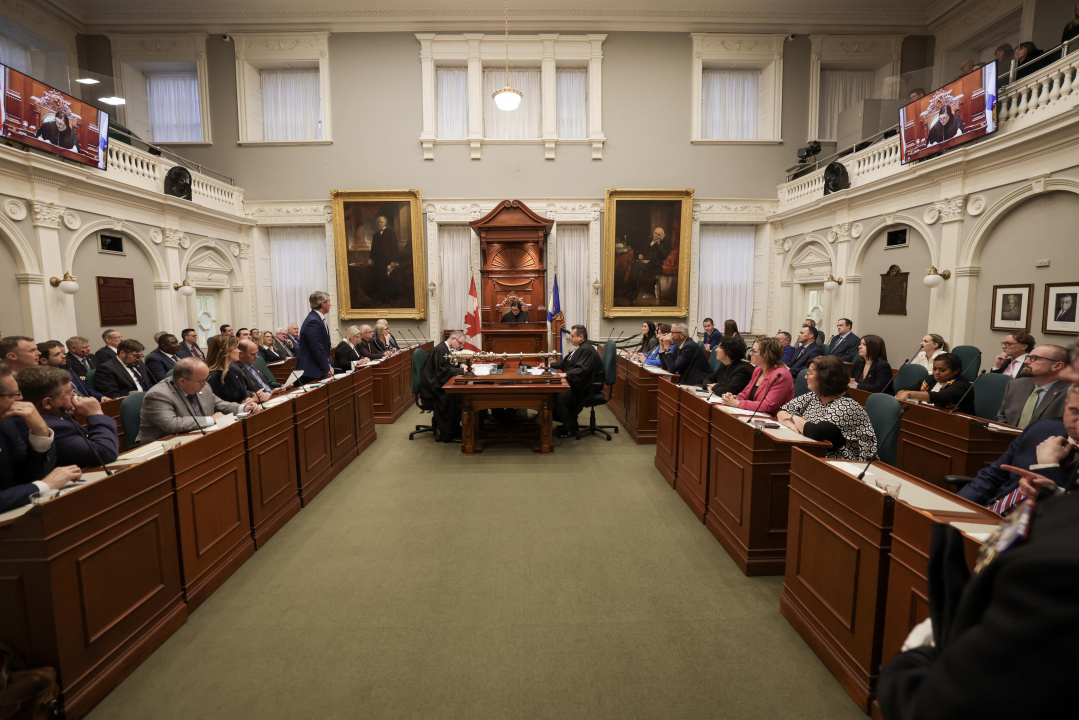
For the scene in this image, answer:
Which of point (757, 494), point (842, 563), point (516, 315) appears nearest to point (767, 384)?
point (757, 494)

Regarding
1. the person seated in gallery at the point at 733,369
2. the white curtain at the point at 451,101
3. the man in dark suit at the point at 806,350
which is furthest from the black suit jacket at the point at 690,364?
the white curtain at the point at 451,101

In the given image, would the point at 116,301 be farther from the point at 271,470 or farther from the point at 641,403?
the point at 641,403

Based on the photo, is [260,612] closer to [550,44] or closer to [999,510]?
[999,510]

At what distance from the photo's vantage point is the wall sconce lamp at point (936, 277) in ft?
22.8

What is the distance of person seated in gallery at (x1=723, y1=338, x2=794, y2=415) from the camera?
3820 millimetres

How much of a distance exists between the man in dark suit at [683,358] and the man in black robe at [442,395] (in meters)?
2.68

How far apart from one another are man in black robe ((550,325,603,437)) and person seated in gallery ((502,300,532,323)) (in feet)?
13.9

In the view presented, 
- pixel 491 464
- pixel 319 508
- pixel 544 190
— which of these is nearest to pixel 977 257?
pixel 491 464

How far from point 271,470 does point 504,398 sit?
2.59 m

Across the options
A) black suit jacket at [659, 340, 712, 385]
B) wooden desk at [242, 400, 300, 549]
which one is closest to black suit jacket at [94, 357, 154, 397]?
wooden desk at [242, 400, 300, 549]

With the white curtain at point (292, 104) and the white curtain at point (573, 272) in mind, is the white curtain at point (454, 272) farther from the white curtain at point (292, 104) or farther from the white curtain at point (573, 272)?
the white curtain at point (292, 104)

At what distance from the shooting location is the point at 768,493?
127 inches

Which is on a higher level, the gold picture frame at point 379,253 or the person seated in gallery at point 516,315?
the gold picture frame at point 379,253

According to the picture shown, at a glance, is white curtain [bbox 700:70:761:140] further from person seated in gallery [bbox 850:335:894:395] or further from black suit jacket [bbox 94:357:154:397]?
black suit jacket [bbox 94:357:154:397]
